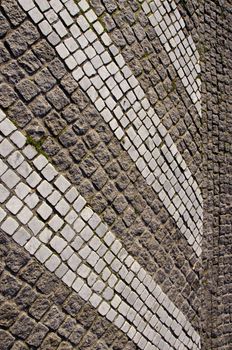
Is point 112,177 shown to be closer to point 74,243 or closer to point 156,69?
point 74,243

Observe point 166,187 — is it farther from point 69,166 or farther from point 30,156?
point 30,156

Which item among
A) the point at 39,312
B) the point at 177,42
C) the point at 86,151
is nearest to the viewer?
the point at 39,312

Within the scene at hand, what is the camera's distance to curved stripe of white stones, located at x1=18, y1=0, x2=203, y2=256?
15.7ft

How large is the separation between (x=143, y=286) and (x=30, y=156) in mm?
2264

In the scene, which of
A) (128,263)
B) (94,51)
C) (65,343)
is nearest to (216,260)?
(128,263)

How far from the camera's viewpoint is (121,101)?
5453 millimetres

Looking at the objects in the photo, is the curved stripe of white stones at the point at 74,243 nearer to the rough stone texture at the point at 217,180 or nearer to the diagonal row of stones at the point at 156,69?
the rough stone texture at the point at 217,180

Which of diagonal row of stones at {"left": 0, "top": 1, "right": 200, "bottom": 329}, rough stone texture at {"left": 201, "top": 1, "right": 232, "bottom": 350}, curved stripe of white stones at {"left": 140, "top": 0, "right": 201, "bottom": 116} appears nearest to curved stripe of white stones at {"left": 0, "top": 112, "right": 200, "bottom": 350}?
diagonal row of stones at {"left": 0, "top": 1, "right": 200, "bottom": 329}

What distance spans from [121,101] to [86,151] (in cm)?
83

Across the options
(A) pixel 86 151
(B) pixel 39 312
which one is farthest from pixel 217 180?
(B) pixel 39 312

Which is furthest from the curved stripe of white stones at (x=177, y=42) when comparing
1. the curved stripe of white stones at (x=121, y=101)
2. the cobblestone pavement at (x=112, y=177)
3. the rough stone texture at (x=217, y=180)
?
the curved stripe of white stones at (x=121, y=101)

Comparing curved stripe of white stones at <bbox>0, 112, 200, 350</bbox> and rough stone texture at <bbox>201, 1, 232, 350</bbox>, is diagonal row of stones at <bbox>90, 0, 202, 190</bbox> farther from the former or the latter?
curved stripe of white stones at <bbox>0, 112, 200, 350</bbox>

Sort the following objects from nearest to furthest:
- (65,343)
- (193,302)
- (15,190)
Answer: (15,190) → (65,343) → (193,302)

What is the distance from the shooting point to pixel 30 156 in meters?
4.48
